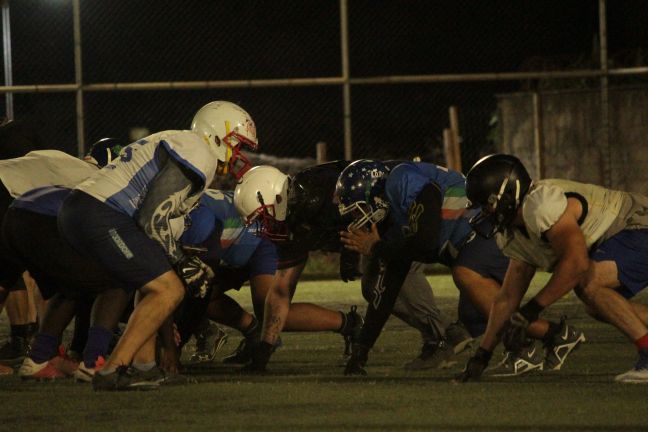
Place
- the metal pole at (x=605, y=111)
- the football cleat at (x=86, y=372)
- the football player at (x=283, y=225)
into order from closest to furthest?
the football cleat at (x=86, y=372), the football player at (x=283, y=225), the metal pole at (x=605, y=111)

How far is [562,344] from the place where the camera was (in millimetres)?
8695

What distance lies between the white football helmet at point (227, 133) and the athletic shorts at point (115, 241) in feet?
3.85

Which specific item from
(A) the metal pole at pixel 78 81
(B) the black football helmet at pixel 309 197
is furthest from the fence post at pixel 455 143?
(B) the black football helmet at pixel 309 197

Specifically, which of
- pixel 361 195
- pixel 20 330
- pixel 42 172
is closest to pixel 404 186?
pixel 361 195

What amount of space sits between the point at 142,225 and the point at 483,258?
2.20m

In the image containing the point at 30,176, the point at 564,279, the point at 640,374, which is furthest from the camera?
the point at 30,176

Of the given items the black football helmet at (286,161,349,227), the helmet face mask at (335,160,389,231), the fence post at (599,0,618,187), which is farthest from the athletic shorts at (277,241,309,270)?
the fence post at (599,0,618,187)

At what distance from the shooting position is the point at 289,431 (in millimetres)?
6695

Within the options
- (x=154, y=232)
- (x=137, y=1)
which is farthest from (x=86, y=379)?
(x=137, y=1)

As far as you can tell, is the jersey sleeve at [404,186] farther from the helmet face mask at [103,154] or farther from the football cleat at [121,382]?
the helmet face mask at [103,154]

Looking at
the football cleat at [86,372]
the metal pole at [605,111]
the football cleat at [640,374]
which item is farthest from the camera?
the metal pole at [605,111]

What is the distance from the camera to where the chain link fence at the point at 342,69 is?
17.3 meters

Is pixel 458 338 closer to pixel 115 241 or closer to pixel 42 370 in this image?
pixel 115 241

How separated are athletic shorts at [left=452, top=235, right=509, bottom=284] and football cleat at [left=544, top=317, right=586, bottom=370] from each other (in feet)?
1.86
